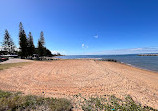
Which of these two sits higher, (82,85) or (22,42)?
(22,42)

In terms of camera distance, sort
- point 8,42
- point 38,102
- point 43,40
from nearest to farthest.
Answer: point 38,102
point 8,42
point 43,40

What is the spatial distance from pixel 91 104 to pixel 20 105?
328 centimetres

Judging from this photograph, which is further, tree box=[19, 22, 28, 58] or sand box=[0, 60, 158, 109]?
tree box=[19, 22, 28, 58]

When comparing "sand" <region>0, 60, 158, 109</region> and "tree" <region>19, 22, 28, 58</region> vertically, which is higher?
"tree" <region>19, 22, 28, 58</region>

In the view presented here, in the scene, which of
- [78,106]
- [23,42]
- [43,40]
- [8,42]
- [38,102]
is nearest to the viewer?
[38,102]

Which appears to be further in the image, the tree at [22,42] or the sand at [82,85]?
the tree at [22,42]

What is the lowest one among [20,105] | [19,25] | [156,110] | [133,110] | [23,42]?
[156,110]

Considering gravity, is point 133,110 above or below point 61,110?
below

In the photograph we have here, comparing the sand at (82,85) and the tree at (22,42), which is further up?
the tree at (22,42)

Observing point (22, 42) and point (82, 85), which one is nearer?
point (82, 85)

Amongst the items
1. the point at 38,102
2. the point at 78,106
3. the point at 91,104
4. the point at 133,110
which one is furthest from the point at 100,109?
the point at 38,102

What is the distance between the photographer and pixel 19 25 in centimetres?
3231

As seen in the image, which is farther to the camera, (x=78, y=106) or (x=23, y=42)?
(x=23, y=42)

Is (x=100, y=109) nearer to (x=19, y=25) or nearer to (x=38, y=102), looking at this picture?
(x=38, y=102)
